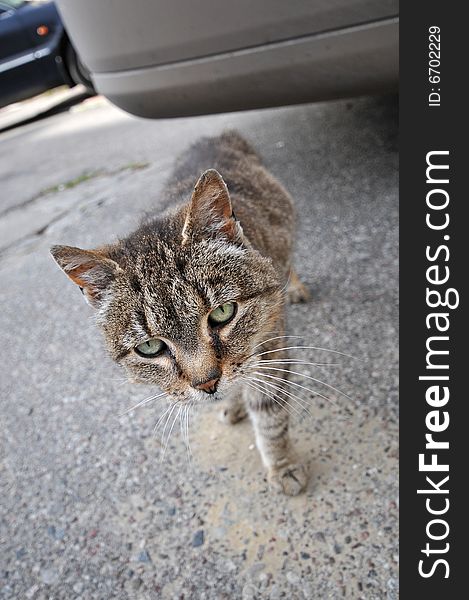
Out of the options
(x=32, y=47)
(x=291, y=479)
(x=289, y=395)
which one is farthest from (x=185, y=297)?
(x=32, y=47)

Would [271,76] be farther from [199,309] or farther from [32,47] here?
[32,47]

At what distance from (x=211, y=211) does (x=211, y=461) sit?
1.07 meters

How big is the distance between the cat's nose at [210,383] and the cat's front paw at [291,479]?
50 centimetres

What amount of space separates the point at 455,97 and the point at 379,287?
1137mm

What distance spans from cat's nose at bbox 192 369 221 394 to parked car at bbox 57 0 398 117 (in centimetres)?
164

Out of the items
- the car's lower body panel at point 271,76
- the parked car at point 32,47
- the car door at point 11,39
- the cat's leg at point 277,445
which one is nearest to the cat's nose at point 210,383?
the cat's leg at point 277,445

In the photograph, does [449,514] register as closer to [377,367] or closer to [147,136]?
[377,367]

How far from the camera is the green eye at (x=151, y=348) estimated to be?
1.86 m

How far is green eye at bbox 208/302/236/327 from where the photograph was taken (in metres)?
1.86

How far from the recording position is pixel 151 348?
1.87 metres

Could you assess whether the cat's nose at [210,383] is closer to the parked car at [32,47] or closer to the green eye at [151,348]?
the green eye at [151,348]

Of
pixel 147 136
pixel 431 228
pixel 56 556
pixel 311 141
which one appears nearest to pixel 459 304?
pixel 431 228

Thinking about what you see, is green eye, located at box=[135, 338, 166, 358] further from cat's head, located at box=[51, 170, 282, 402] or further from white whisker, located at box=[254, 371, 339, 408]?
white whisker, located at box=[254, 371, 339, 408]

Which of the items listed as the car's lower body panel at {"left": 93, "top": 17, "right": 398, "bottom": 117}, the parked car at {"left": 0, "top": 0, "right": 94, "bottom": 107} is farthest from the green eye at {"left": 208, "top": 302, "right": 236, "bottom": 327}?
the parked car at {"left": 0, "top": 0, "right": 94, "bottom": 107}
